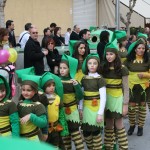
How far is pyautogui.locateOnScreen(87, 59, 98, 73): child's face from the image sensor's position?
4672 millimetres

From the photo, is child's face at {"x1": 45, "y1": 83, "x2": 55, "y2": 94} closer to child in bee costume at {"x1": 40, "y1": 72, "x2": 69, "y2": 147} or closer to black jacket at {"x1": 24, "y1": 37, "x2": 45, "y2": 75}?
child in bee costume at {"x1": 40, "y1": 72, "x2": 69, "y2": 147}


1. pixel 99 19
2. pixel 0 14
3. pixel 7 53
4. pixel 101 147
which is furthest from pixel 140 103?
pixel 99 19

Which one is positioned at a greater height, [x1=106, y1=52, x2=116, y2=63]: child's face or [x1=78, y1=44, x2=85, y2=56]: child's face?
[x1=78, y1=44, x2=85, y2=56]: child's face

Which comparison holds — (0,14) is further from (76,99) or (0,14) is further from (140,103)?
(76,99)

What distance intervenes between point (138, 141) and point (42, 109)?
2.55 metres

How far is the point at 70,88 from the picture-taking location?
458cm

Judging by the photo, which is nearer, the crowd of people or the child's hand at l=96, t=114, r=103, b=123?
the crowd of people

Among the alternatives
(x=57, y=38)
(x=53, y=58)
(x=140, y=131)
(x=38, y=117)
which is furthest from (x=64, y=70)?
(x=57, y=38)

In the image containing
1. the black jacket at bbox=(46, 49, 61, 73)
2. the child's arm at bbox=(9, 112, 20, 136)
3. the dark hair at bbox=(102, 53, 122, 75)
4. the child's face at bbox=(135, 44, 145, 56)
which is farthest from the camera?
the black jacket at bbox=(46, 49, 61, 73)

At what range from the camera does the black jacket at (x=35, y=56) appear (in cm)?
613

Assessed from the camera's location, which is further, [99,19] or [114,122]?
[99,19]

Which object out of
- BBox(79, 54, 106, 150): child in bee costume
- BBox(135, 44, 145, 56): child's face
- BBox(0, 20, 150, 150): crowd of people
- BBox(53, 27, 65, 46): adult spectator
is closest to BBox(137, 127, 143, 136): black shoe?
BBox(0, 20, 150, 150): crowd of people

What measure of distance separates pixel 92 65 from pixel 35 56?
1.67 m

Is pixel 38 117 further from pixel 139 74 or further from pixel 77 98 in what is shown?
pixel 139 74
